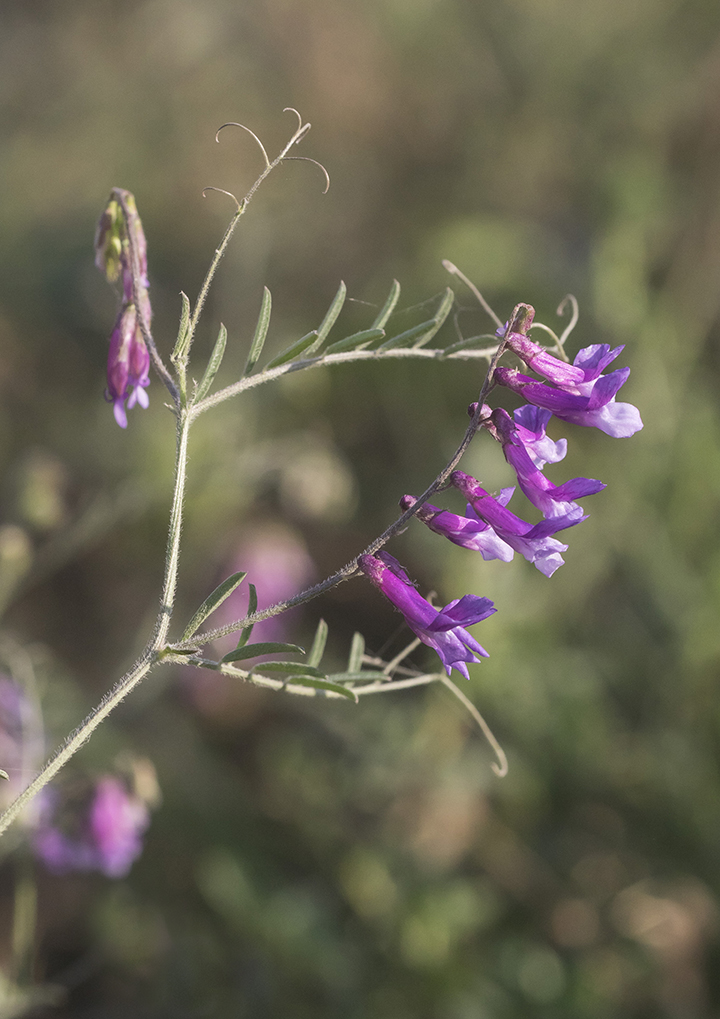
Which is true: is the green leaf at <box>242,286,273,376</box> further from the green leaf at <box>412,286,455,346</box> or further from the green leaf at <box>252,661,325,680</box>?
the green leaf at <box>252,661,325,680</box>

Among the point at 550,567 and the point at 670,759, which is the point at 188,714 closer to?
the point at 670,759

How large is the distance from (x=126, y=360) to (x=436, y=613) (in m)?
0.62

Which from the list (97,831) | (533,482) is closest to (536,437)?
(533,482)

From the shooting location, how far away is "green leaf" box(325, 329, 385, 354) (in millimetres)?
1290

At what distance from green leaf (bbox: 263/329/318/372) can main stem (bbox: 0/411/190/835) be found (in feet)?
0.63

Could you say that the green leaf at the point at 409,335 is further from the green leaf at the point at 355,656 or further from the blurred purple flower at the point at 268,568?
the blurred purple flower at the point at 268,568

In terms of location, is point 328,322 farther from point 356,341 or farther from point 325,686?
point 325,686

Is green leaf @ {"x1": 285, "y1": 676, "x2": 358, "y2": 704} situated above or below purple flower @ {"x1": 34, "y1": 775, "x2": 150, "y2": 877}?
above

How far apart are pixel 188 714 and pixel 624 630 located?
1.72m

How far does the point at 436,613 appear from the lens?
125 centimetres

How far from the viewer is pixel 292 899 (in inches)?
104

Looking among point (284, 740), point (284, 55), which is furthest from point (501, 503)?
point (284, 55)

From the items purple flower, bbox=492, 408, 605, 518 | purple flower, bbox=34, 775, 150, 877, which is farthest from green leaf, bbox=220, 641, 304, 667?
purple flower, bbox=34, 775, 150, 877

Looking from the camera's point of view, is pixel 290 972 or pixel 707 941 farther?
pixel 707 941
